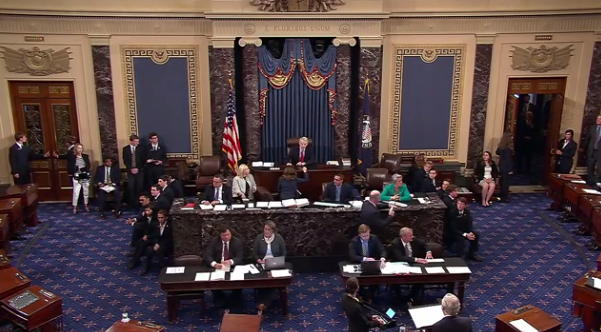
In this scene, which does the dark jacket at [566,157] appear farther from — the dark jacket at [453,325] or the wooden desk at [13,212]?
the wooden desk at [13,212]

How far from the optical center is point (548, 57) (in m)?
13.2

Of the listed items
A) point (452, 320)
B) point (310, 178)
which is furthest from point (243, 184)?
point (452, 320)

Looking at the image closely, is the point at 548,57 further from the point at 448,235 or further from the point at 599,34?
the point at 448,235

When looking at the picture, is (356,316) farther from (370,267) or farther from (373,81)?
(373,81)

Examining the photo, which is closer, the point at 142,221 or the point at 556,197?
the point at 142,221

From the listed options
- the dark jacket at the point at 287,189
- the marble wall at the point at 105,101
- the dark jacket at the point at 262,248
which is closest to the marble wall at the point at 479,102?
the dark jacket at the point at 287,189

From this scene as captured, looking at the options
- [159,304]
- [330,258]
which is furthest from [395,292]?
[159,304]

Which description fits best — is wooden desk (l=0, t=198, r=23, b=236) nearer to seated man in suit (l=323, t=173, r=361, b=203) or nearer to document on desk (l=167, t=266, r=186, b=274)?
document on desk (l=167, t=266, r=186, b=274)

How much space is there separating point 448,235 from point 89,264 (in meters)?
6.27

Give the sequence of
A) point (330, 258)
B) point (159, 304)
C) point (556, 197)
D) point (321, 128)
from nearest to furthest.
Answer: point (159, 304), point (330, 258), point (556, 197), point (321, 128)

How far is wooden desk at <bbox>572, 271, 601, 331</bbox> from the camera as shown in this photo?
7734 mm

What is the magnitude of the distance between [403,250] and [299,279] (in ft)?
6.25

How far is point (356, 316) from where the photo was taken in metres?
6.79

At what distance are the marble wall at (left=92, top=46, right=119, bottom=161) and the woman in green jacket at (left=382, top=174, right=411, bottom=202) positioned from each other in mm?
6397
